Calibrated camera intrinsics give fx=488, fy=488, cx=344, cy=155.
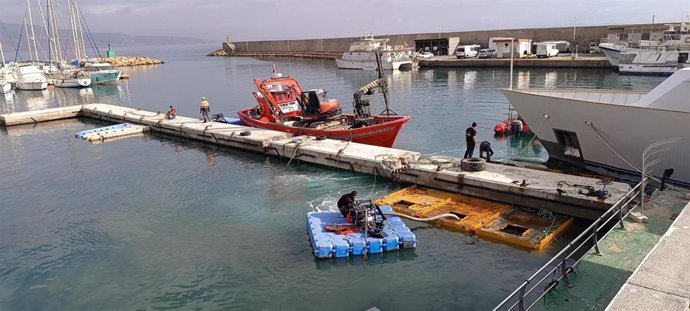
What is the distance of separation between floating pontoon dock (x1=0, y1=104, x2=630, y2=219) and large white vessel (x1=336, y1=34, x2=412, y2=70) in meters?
47.0

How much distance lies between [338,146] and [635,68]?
46.7 meters

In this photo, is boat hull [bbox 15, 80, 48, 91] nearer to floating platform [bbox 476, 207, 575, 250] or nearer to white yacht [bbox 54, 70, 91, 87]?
white yacht [bbox 54, 70, 91, 87]

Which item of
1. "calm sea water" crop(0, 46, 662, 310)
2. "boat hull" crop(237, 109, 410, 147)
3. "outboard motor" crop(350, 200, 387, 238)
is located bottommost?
"calm sea water" crop(0, 46, 662, 310)

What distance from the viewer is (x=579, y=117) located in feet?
54.8

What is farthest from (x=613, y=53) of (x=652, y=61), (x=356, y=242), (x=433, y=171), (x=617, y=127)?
(x=356, y=242)

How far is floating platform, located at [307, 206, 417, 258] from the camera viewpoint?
12141 millimetres

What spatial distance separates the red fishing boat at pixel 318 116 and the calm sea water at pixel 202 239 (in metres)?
2.41

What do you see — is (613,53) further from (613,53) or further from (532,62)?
(532,62)

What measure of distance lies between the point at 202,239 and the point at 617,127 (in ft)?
43.9

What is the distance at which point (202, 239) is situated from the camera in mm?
14008

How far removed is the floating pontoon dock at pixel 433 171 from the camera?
1405 centimetres

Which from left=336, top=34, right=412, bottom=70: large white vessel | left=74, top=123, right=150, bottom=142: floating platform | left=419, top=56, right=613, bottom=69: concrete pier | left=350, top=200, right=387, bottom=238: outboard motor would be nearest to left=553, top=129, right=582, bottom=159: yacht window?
left=350, top=200, right=387, bottom=238: outboard motor

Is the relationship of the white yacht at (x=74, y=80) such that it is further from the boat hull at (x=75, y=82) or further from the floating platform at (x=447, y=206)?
the floating platform at (x=447, y=206)

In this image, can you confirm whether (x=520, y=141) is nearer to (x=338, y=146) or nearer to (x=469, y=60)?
(x=338, y=146)
